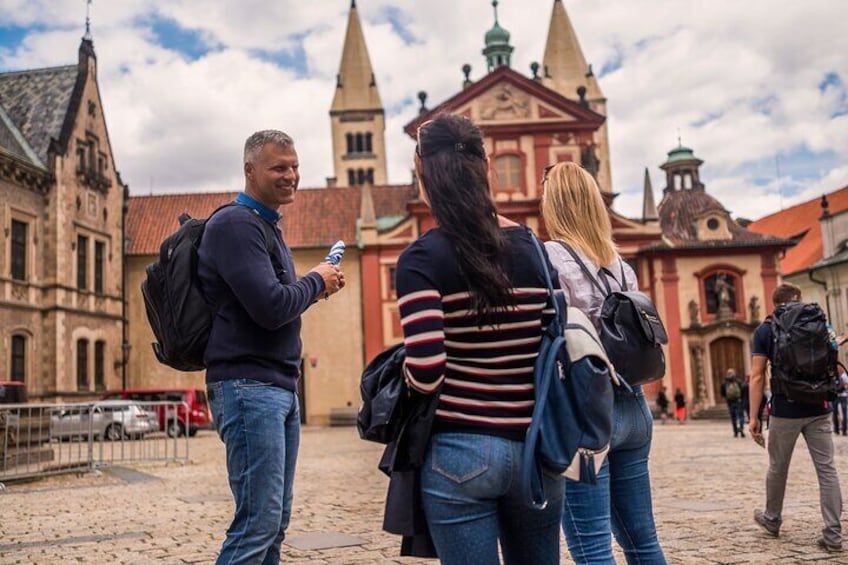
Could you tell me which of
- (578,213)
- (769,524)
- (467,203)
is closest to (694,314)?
(769,524)

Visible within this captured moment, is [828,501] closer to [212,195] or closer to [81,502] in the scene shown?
[81,502]

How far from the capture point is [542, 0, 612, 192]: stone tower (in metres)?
55.6

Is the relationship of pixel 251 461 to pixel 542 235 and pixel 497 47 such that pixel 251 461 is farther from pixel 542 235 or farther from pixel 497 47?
pixel 497 47

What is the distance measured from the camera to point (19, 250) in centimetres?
2862

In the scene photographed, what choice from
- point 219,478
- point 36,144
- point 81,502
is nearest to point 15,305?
point 36,144

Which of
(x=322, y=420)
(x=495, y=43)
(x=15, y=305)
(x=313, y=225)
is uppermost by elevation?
(x=495, y=43)

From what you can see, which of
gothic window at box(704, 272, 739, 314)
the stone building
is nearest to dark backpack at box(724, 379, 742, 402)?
gothic window at box(704, 272, 739, 314)

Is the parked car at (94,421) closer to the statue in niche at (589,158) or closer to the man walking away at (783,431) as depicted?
the man walking away at (783,431)

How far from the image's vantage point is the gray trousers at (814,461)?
236 inches

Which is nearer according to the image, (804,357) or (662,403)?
(804,357)

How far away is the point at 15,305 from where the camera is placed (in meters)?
27.9

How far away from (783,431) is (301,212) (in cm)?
3576

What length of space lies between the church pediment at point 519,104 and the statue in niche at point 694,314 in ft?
30.0

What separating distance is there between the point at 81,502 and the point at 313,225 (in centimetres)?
3032
